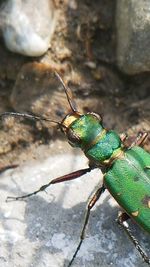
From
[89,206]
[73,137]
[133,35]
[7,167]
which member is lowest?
[7,167]

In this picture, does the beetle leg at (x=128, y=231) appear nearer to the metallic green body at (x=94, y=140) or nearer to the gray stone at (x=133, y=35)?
the metallic green body at (x=94, y=140)

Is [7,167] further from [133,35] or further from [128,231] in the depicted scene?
[133,35]

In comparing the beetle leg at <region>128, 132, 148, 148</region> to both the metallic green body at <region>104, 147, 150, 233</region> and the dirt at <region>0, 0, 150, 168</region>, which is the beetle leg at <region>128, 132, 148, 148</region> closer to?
the metallic green body at <region>104, 147, 150, 233</region>

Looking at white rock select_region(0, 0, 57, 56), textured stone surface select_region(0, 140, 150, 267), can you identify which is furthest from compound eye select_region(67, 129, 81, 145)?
white rock select_region(0, 0, 57, 56)

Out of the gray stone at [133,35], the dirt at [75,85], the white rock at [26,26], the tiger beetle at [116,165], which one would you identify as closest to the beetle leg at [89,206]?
the tiger beetle at [116,165]

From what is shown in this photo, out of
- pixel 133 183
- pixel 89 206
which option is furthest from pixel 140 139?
pixel 89 206

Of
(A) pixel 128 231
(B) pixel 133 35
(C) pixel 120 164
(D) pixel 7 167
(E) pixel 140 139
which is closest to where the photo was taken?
(A) pixel 128 231

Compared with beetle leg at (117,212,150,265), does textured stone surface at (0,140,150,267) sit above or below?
below

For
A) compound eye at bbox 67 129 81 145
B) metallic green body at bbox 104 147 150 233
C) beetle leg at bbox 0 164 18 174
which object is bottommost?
beetle leg at bbox 0 164 18 174
